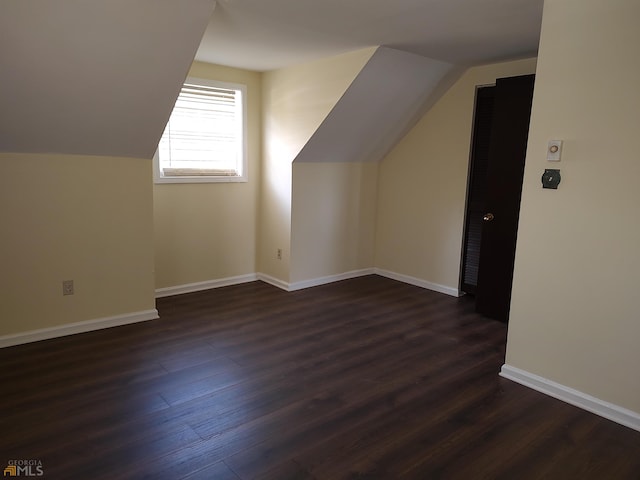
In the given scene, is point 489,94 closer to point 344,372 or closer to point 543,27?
point 543,27

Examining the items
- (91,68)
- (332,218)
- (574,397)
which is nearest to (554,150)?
(574,397)

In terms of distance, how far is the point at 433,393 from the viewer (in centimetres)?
270

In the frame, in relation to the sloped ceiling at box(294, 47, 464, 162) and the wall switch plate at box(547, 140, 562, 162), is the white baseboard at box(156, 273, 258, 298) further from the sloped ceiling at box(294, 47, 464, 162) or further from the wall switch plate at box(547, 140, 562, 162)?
the wall switch plate at box(547, 140, 562, 162)

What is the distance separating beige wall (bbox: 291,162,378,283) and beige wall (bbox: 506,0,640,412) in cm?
236

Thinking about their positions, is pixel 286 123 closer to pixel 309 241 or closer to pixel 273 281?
pixel 309 241

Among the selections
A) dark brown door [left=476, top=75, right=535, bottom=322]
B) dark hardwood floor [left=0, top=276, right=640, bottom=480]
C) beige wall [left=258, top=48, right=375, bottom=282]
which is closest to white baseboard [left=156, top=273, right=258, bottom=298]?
beige wall [left=258, top=48, right=375, bottom=282]

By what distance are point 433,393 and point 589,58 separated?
82.7 inches

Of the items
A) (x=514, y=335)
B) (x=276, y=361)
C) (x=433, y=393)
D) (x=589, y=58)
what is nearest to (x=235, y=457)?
(x=276, y=361)

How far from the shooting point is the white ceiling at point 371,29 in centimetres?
263

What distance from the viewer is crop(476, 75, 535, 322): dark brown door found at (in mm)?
3662

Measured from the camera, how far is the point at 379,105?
4258 millimetres

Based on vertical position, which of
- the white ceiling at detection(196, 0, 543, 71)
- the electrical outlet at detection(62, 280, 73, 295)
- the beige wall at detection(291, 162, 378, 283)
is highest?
the white ceiling at detection(196, 0, 543, 71)

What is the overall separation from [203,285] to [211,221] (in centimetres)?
68

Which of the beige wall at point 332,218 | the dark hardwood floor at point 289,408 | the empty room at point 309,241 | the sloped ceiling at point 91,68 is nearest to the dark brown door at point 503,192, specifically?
the empty room at point 309,241
